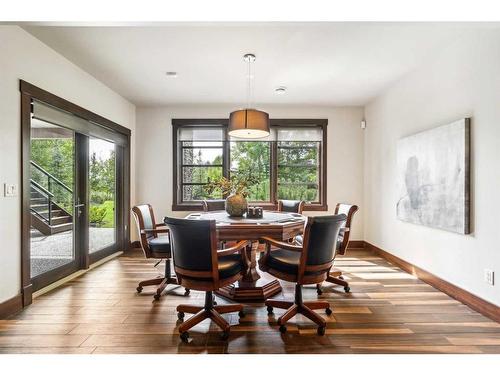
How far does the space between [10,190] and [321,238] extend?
2786 millimetres

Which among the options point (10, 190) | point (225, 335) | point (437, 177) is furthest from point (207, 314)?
point (437, 177)

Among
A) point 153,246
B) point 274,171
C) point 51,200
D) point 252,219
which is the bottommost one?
point 153,246

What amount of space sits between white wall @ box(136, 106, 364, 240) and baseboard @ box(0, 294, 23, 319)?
2.79m

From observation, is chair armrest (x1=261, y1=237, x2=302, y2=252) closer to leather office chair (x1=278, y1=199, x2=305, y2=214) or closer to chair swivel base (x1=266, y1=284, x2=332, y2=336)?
chair swivel base (x1=266, y1=284, x2=332, y2=336)

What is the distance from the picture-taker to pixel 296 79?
4.00 m

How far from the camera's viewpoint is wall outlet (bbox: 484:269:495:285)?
249 cm

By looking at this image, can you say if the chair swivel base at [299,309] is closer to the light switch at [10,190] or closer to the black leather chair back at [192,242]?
the black leather chair back at [192,242]

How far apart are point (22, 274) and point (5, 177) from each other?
3.07 feet

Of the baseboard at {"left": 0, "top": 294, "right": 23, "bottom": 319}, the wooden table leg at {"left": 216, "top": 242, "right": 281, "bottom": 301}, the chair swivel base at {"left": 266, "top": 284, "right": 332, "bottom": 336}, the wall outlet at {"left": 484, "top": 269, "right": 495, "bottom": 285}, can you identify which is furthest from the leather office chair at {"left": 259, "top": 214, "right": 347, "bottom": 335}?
the baseboard at {"left": 0, "top": 294, "right": 23, "bottom": 319}

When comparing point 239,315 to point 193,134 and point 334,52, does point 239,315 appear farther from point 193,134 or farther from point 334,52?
point 193,134

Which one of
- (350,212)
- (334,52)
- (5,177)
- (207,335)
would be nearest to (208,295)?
(207,335)

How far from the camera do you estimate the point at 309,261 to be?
2240mm

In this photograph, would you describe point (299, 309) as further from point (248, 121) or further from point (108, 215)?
point (108, 215)

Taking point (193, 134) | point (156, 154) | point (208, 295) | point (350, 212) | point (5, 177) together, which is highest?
point (193, 134)
